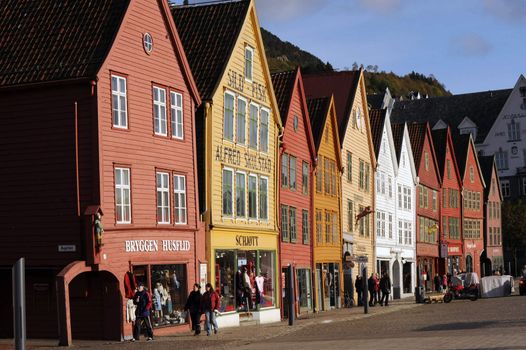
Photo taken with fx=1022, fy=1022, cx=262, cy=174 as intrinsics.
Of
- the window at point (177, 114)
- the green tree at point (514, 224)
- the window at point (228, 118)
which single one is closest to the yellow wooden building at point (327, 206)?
the window at point (228, 118)

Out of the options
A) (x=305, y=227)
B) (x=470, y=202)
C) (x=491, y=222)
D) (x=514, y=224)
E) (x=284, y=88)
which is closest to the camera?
(x=284, y=88)

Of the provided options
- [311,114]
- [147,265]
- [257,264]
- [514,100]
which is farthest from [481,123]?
[147,265]

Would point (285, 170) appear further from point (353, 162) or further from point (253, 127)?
point (353, 162)

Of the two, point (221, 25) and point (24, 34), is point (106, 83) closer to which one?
point (24, 34)

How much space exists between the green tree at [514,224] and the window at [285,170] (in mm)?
61294

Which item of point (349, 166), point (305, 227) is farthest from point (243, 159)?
point (349, 166)

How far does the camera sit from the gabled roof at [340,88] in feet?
187

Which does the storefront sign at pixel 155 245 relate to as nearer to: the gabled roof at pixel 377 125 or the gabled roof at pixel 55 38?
the gabled roof at pixel 55 38

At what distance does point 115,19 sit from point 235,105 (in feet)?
29.5

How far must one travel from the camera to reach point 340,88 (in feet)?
192

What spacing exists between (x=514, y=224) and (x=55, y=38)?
7801cm

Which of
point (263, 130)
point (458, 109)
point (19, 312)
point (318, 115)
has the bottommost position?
point (19, 312)

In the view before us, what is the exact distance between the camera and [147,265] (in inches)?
1316

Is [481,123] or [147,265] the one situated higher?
[481,123]
